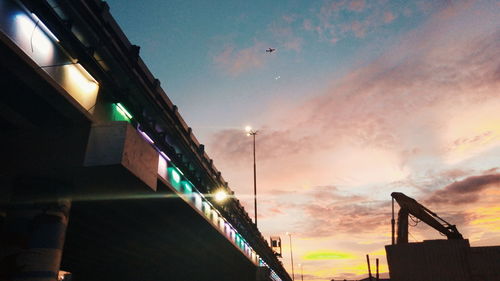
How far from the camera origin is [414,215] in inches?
1588

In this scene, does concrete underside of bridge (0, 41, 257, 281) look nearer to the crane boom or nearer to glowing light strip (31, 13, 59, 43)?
glowing light strip (31, 13, 59, 43)

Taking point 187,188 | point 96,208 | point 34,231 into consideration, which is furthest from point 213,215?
point 34,231

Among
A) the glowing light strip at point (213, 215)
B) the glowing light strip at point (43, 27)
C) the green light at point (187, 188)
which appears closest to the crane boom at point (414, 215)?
the glowing light strip at point (213, 215)

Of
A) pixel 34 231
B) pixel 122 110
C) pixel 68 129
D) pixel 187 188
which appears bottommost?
pixel 34 231

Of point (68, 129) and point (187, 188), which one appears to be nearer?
point (68, 129)

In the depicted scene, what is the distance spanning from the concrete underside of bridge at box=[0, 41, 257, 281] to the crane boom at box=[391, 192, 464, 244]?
17416 millimetres

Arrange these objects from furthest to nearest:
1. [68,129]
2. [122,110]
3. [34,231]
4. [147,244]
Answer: [147,244] < [122,110] < [34,231] < [68,129]

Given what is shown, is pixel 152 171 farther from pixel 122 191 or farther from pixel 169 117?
pixel 169 117

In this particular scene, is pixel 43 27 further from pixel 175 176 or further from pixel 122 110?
pixel 175 176

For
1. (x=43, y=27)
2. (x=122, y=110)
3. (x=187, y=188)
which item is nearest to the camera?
(x=43, y=27)

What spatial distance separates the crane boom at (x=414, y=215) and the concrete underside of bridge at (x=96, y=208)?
1742 cm

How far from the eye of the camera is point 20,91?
346 inches

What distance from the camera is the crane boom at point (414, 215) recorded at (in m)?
38.9

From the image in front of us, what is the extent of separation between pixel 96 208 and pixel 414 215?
1391 inches
